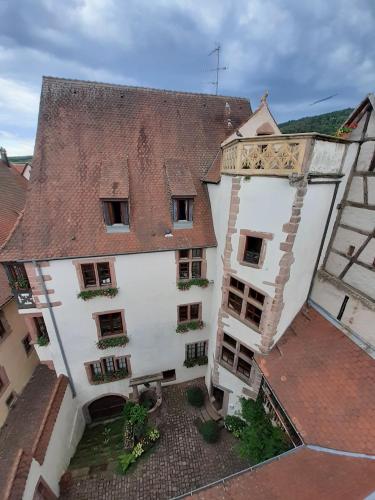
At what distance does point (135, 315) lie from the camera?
11805 mm

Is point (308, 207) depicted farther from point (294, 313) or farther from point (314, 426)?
point (314, 426)

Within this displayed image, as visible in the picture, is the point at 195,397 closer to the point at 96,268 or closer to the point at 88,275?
the point at 88,275

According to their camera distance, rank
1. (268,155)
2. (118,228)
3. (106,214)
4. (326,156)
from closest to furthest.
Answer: (326,156) → (268,155) → (106,214) → (118,228)

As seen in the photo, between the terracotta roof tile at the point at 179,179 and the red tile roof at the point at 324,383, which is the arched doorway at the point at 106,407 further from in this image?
the terracotta roof tile at the point at 179,179

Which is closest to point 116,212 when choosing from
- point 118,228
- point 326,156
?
point 118,228

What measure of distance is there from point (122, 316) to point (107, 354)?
2.36 meters

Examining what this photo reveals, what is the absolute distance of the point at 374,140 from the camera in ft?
24.8

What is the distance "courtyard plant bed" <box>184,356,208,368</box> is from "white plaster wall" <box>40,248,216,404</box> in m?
0.33

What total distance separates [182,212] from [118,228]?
3025 millimetres

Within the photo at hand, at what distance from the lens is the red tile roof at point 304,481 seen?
5.80 metres

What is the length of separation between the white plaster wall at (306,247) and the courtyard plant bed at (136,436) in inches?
326

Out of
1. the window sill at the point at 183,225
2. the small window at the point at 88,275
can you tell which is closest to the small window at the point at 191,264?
the window sill at the point at 183,225

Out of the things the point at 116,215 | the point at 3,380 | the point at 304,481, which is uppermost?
the point at 116,215

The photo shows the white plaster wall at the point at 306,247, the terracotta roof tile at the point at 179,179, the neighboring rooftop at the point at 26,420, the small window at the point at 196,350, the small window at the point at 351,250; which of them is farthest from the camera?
the small window at the point at 196,350
